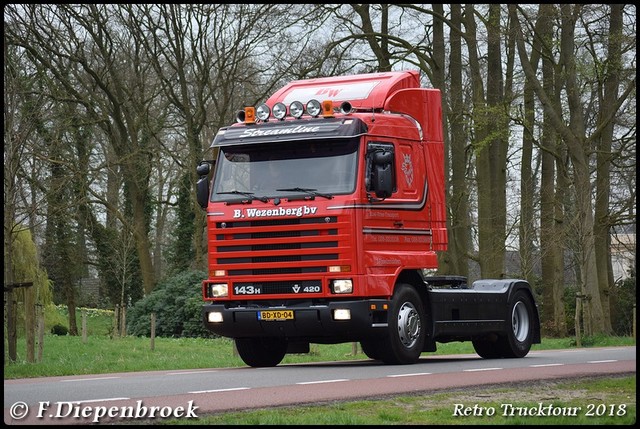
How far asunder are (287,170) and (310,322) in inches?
84.4

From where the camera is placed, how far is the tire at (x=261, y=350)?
18516 millimetres

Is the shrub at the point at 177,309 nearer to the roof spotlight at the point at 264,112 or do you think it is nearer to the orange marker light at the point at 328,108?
the roof spotlight at the point at 264,112

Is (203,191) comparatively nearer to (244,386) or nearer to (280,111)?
(280,111)

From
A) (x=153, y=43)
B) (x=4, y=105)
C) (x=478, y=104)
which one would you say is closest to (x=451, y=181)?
(x=478, y=104)

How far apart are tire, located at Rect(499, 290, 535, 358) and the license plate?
484 centimetres

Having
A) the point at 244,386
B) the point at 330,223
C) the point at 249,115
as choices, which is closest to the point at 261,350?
the point at 330,223

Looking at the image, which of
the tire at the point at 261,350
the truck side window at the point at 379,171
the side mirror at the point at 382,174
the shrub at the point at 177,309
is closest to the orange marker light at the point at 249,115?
the truck side window at the point at 379,171

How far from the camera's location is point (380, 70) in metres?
34.6

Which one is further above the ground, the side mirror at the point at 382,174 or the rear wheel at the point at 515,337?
the side mirror at the point at 382,174

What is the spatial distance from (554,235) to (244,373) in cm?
2076

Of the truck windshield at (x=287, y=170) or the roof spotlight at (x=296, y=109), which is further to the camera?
the roof spotlight at (x=296, y=109)

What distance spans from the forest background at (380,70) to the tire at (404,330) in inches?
519

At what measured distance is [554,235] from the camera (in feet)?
116

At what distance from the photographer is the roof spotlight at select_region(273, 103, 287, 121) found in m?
17.5
